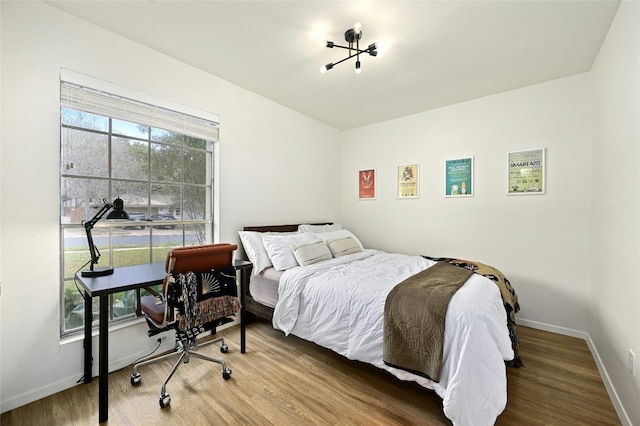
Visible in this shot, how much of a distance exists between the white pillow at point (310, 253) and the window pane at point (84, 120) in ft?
6.43

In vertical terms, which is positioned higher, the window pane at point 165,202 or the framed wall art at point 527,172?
the framed wall art at point 527,172

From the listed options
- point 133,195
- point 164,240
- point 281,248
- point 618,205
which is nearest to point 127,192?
point 133,195

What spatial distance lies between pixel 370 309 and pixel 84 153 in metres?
2.49

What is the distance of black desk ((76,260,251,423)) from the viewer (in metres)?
1.63

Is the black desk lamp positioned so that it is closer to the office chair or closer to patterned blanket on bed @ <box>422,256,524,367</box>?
the office chair

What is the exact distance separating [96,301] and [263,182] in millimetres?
1958

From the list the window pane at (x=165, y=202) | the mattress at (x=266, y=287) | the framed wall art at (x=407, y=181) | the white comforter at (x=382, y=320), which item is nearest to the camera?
the white comforter at (x=382, y=320)

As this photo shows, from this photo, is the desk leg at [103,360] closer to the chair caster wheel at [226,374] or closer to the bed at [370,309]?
the chair caster wheel at [226,374]

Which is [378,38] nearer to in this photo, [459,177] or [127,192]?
[459,177]

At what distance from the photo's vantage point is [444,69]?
8.73 ft

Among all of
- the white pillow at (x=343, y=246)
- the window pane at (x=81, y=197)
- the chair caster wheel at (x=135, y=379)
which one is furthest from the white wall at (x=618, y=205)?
the window pane at (x=81, y=197)

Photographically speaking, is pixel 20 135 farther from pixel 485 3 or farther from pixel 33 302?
pixel 485 3

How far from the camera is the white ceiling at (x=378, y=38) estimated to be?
1887 mm

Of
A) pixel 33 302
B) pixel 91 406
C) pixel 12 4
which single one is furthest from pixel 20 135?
pixel 91 406
